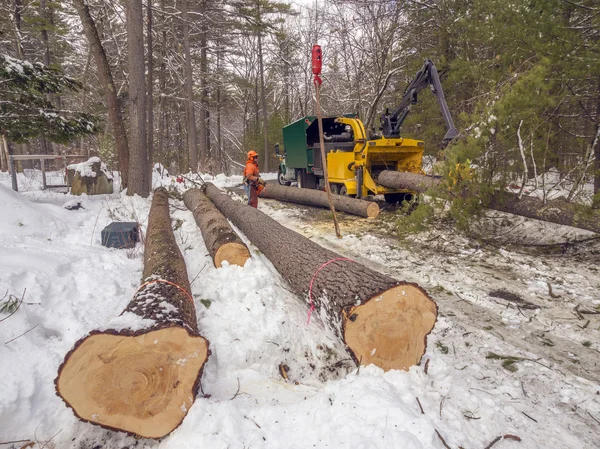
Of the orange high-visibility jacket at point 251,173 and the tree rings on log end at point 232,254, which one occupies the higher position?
the orange high-visibility jacket at point 251,173

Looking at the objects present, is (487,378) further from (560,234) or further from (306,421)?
(560,234)

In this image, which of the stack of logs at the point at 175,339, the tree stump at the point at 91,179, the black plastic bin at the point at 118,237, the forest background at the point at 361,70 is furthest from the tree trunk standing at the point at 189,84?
the stack of logs at the point at 175,339

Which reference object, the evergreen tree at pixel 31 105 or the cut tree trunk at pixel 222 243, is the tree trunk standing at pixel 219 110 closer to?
the evergreen tree at pixel 31 105

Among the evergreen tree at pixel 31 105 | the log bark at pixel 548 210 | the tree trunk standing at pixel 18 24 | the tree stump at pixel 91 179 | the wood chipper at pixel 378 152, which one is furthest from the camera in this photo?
the tree trunk standing at pixel 18 24

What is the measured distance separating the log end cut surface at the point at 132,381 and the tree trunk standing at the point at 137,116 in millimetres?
8942

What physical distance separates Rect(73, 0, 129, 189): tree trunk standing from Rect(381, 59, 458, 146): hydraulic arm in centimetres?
801

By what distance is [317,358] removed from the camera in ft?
9.72

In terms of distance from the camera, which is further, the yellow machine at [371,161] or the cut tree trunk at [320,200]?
the yellow machine at [371,161]

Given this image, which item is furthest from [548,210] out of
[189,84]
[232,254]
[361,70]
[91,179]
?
[189,84]

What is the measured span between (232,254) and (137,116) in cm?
763

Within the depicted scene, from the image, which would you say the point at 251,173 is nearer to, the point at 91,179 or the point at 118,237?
the point at 118,237

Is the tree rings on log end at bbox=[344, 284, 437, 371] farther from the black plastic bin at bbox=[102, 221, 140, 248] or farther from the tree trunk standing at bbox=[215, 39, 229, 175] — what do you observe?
the tree trunk standing at bbox=[215, 39, 229, 175]

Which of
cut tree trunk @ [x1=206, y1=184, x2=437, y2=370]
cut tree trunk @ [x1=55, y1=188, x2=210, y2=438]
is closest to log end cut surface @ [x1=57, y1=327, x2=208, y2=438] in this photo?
cut tree trunk @ [x1=55, y1=188, x2=210, y2=438]

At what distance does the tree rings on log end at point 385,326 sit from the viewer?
2545 mm
